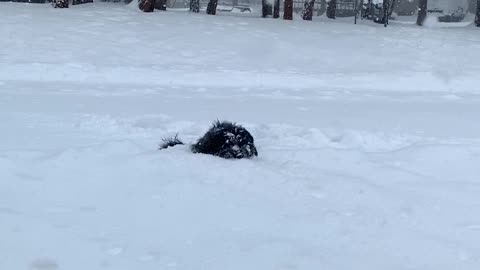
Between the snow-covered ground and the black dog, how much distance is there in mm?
134

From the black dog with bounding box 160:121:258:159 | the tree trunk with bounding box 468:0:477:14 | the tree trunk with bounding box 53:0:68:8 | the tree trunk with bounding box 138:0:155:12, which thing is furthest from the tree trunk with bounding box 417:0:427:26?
the black dog with bounding box 160:121:258:159

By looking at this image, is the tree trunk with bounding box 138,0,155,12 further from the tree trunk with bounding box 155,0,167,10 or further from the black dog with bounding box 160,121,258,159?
the black dog with bounding box 160,121,258,159

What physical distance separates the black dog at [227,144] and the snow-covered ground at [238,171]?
0.13 m

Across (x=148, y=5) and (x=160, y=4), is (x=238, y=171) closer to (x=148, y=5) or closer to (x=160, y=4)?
(x=148, y=5)

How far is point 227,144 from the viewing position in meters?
6.12

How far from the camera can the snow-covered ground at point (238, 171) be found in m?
4.12

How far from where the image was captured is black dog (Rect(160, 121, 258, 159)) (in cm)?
612

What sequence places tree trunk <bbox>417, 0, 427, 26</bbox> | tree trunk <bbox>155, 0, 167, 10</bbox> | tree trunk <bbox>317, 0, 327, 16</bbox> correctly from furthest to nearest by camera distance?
tree trunk <bbox>317, 0, 327, 16</bbox>, tree trunk <bbox>417, 0, 427, 26</bbox>, tree trunk <bbox>155, 0, 167, 10</bbox>

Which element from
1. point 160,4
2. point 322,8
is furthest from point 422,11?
point 160,4

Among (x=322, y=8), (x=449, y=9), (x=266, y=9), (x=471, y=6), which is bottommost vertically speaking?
(x=449, y=9)

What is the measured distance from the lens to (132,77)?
13.3 metres

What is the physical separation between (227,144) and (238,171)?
51cm

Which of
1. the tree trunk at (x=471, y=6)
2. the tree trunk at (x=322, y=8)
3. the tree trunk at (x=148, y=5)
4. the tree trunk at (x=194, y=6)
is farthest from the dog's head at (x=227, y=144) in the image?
the tree trunk at (x=471, y=6)

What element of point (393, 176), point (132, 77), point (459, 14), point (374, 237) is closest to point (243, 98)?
point (132, 77)
